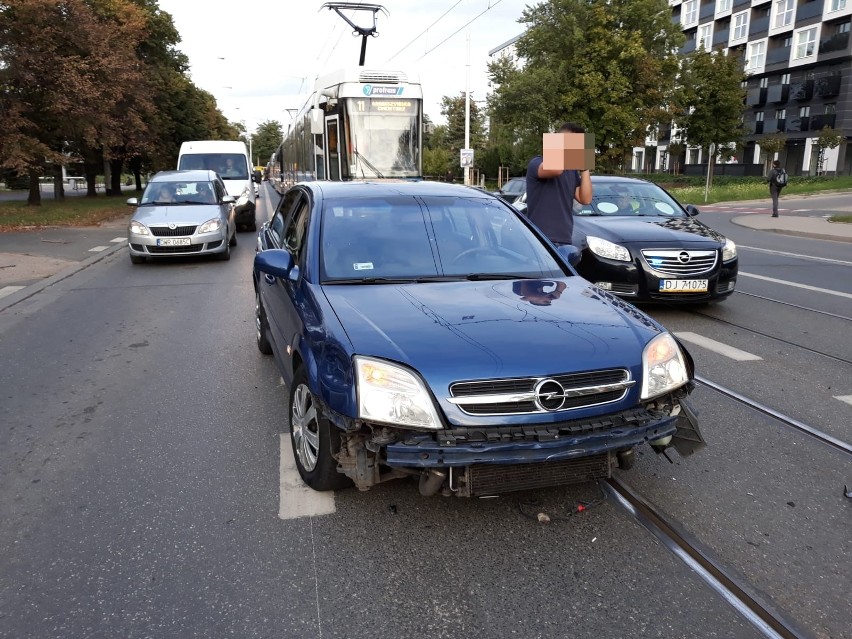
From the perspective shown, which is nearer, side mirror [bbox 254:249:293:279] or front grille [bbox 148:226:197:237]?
side mirror [bbox 254:249:293:279]

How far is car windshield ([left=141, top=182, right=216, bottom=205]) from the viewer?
44.8ft

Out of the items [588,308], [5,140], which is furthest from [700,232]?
[5,140]

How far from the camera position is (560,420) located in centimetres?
298

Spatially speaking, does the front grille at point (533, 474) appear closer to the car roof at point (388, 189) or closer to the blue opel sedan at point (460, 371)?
the blue opel sedan at point (460, 371)

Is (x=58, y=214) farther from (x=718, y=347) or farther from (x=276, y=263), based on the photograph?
(x=718, y=347)

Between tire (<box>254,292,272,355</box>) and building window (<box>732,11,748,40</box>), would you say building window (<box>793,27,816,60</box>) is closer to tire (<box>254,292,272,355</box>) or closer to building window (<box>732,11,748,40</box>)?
building window (<box>732,11,748,40</box>)

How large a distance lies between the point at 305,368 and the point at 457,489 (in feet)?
3.43

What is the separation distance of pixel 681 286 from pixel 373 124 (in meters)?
9.82

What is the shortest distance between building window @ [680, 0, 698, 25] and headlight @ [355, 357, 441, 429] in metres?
72.2

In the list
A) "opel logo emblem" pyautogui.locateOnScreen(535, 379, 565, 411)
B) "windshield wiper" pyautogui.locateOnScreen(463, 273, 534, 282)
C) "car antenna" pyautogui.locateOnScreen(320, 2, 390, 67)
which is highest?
"car antenna" pyautogui.locateOnScreen(320, 2, 390, 67)

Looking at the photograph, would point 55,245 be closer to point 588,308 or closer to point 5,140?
point 5,140

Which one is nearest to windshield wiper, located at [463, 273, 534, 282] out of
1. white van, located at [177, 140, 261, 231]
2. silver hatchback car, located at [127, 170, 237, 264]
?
silver hatchback car, located at [127, 170, 237, 264]

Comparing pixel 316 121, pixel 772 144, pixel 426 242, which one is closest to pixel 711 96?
pixel 772 144

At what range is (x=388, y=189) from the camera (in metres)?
4.96
